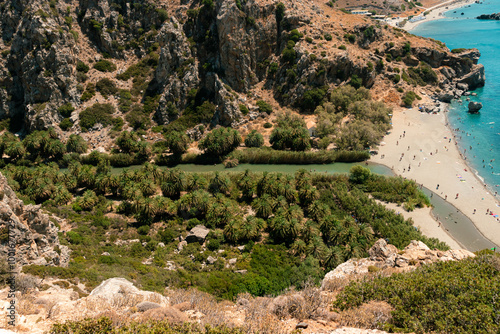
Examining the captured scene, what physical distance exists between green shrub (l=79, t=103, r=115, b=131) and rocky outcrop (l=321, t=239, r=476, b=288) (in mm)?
74349

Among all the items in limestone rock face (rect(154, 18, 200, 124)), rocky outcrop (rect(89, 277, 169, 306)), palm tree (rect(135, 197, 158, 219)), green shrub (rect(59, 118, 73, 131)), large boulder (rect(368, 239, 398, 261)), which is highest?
limestone rock face (rect(154, 18, 200, 124))

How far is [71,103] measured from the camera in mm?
87375

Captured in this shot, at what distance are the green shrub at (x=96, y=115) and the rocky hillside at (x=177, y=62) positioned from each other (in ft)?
0.84

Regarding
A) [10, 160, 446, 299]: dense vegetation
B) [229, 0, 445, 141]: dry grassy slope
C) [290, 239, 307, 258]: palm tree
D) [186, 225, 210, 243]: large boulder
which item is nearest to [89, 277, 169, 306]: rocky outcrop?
[10, 160, 446, 299]: dense vegetation

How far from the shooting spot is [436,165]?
2874 inches

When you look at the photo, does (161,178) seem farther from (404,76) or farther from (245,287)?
(404,76)

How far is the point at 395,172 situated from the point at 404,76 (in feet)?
160

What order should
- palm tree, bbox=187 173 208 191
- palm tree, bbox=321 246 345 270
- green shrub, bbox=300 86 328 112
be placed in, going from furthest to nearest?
green shrub, bbox=300 86 328 112 < palm tree, bbox=187 173 208 191 < palm tree, bbox=321 246 345 270

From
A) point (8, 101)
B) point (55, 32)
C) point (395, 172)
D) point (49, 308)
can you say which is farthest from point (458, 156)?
point (8, 101)

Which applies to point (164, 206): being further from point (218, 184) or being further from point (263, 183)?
point (263, 183)

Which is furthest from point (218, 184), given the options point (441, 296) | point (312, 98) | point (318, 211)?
point (312, 98)

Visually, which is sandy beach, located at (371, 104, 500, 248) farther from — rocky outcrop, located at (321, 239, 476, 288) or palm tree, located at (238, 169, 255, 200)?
palm tree, located at (238, 169, 255, 200)

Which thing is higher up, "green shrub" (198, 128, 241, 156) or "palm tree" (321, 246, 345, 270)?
"green shrub" (198, 128, 241, 156)

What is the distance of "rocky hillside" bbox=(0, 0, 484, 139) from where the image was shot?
86438mm
